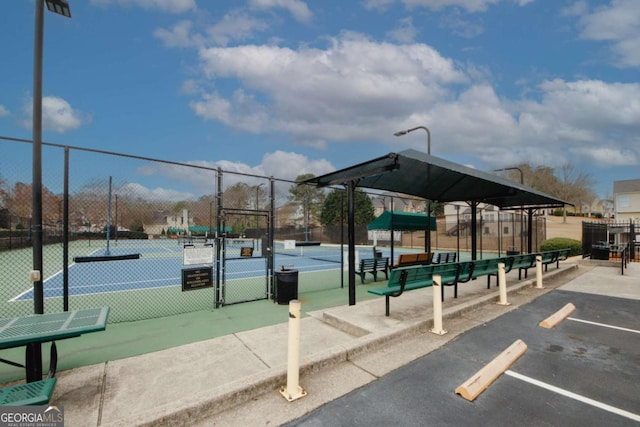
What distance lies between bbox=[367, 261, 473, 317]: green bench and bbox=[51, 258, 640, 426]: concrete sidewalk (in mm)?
516

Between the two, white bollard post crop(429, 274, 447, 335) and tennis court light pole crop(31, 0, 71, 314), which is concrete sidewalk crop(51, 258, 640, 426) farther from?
tennis court light pole crop(31, 0, 71, 314)

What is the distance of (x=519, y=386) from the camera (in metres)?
3.84

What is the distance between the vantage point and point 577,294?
8969mm

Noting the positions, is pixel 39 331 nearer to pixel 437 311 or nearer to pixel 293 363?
pixel 293 363

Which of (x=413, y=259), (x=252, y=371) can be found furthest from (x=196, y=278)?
(x=413, y=259)

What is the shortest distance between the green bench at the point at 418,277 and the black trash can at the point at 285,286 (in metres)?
2.14

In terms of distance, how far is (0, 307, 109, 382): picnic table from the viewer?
324 cm

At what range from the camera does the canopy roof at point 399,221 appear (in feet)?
38.6

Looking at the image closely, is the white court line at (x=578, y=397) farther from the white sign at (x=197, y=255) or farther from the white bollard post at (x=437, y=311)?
the white sign at (x=197, y=255)

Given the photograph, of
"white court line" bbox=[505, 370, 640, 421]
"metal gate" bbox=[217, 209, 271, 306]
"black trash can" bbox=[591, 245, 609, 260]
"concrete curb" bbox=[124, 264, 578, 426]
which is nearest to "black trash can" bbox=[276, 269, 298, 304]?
"metal gate" bbox=[217, 209, 271, 306]

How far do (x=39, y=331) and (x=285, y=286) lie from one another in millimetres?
4824

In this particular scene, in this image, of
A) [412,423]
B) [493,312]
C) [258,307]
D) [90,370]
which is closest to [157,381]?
[90,370]

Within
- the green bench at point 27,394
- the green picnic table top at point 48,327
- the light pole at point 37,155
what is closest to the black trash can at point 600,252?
the green picnic table top at point 48,327

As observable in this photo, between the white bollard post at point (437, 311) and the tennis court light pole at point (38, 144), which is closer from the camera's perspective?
the tennis court light pole at point (38, 144)
